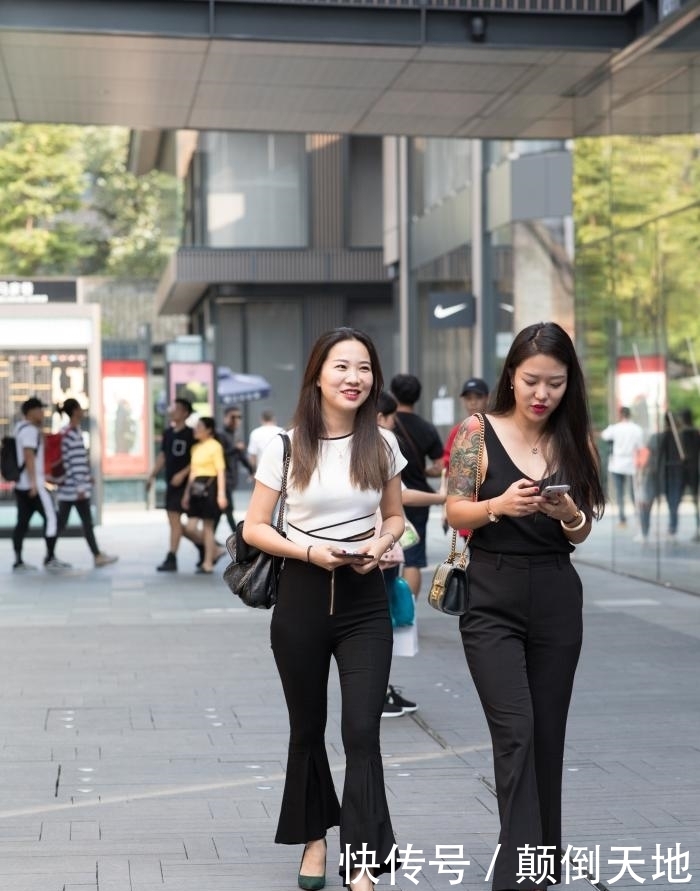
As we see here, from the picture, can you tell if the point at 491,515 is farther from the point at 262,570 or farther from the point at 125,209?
the point at 125,209

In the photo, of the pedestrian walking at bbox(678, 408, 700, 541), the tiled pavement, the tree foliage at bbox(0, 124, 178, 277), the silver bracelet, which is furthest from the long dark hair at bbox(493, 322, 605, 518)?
the tree foliage at bbox(0, 124, 178, 277)

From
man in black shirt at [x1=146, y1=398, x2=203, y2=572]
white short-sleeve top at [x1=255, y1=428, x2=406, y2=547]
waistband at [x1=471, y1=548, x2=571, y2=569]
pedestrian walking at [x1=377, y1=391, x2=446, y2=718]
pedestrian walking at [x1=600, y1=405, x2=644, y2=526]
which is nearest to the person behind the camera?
waistband at [x1=471, y1=548, x2=571, y2=569]

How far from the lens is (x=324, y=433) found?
4.93 meters

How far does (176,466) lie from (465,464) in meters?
11.8

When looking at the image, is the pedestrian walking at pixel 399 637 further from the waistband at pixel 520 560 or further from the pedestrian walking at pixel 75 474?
the pedestrian walking at pixel 75 474

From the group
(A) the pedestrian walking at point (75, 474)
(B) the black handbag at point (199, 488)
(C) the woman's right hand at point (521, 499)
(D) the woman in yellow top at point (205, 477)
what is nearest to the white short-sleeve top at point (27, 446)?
(A) the pedestrian walking at point (75, 474)

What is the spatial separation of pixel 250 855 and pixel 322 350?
1777 millimetres

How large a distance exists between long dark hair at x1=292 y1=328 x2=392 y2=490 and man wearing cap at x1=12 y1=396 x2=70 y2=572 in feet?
40.0

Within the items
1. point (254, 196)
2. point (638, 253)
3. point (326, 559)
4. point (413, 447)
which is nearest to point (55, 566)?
point (638, 253)

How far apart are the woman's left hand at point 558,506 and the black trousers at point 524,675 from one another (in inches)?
7.7

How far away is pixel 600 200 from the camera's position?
15898mm

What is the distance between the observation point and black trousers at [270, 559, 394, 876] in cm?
471

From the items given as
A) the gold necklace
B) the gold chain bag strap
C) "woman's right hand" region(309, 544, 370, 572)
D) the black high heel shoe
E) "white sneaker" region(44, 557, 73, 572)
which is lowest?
"white sneaker" region(44, 557, 73, 572)

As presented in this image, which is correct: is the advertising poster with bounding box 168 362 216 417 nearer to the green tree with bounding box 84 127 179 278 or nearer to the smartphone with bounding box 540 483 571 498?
the smartphone with bounding box 540 483 571 498
